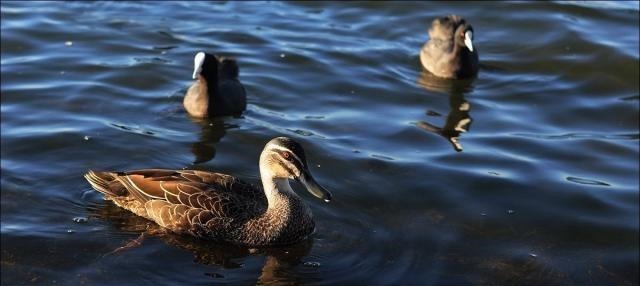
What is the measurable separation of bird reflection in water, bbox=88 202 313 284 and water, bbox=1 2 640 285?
1.0 inches

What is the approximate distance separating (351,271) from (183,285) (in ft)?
5.14

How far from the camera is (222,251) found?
31.1ft

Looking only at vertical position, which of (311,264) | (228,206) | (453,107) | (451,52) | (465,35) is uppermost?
(465,35)

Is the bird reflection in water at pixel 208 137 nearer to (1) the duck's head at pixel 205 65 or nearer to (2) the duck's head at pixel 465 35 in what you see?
(1) the duck's head at pixel 205 65

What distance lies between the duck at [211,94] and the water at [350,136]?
17 cm

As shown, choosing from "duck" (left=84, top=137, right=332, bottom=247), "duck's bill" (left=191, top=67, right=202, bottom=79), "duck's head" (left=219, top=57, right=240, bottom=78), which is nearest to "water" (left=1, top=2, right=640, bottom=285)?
"duck" (left=84, top=137, right=332, bottom=247)

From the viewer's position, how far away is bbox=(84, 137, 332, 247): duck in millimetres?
9453

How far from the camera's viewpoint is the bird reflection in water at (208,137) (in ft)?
39.4

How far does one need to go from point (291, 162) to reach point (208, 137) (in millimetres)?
3801

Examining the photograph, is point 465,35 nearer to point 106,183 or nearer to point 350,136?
point 350,136

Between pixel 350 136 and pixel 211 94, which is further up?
pixel 211 94

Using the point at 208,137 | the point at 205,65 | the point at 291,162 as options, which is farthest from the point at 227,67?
the point at 291,162

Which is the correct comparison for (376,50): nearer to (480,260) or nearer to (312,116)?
(312,116)

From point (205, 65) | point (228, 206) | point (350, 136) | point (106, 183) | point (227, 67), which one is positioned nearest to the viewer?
point (228, 206)
